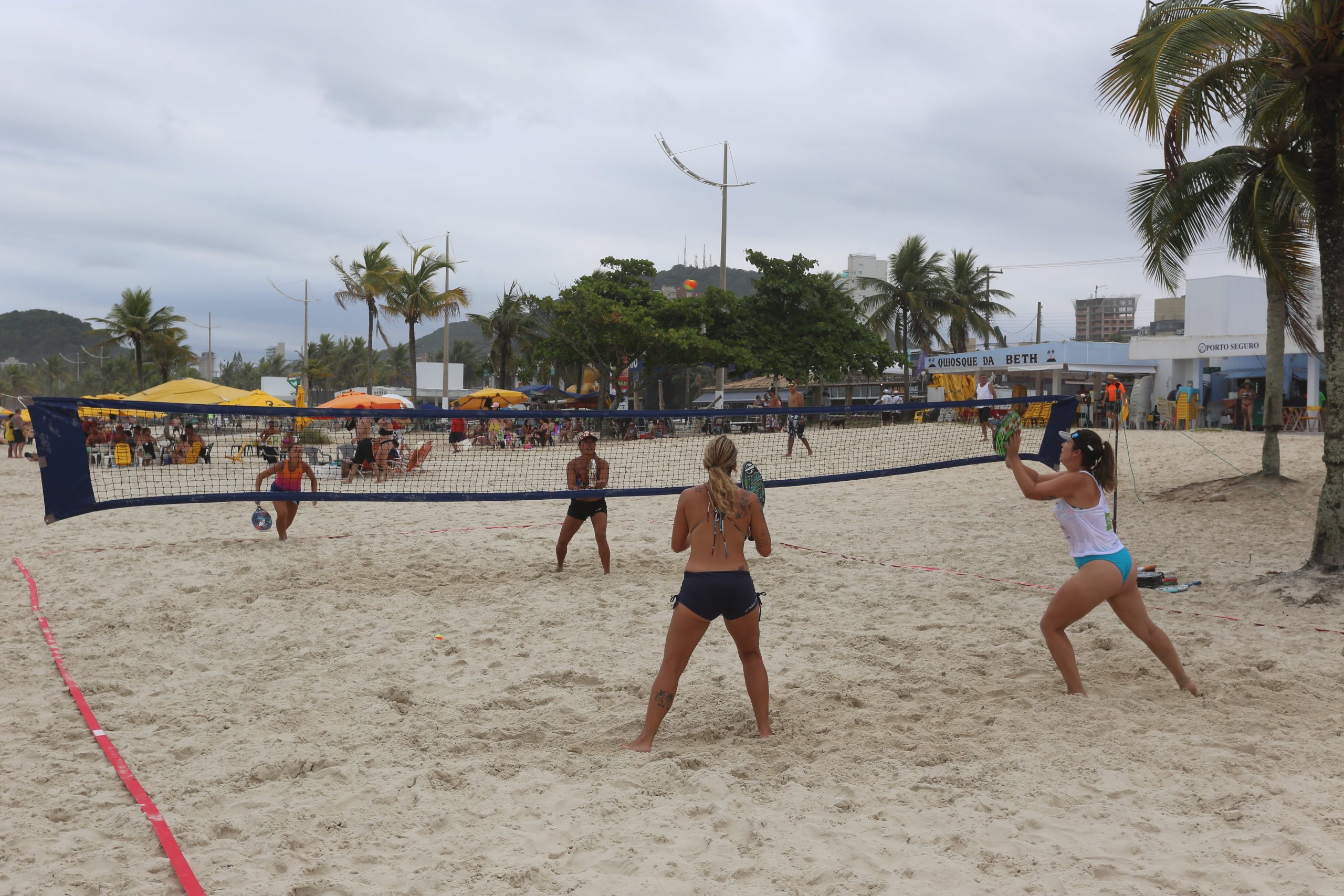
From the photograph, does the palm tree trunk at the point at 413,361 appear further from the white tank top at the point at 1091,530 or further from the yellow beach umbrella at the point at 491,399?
the white tank top at the point at 1091,530

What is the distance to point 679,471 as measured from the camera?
45.7 feet

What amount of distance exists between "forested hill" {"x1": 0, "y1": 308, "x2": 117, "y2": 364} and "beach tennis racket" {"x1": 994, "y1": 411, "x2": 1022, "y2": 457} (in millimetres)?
202244

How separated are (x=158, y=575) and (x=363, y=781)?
17.7ft

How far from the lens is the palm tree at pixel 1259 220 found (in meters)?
10.8

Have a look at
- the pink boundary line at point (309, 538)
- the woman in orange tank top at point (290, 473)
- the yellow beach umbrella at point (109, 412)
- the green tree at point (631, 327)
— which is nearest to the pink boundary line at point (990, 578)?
the pink boundary line at point (309, 538)

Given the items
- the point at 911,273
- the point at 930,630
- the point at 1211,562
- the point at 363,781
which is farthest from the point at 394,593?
the point at 911,273

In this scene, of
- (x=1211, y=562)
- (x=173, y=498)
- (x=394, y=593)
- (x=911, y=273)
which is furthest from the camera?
(x=911, y=273)

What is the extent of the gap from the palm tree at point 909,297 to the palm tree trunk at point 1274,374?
23.6m

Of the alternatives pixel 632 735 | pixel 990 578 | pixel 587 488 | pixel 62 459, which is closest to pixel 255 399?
pixel 62 459

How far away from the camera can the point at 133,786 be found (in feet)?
12.3

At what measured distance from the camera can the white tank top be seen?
466cm

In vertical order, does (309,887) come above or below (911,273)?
below

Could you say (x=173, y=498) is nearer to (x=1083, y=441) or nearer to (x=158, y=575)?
(x=158, y=575)

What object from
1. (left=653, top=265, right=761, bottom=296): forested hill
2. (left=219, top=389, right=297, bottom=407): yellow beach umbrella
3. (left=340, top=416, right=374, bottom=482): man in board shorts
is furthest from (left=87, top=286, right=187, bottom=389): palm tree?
(left=653, top=265, right=761, bottom=296): forested hill
